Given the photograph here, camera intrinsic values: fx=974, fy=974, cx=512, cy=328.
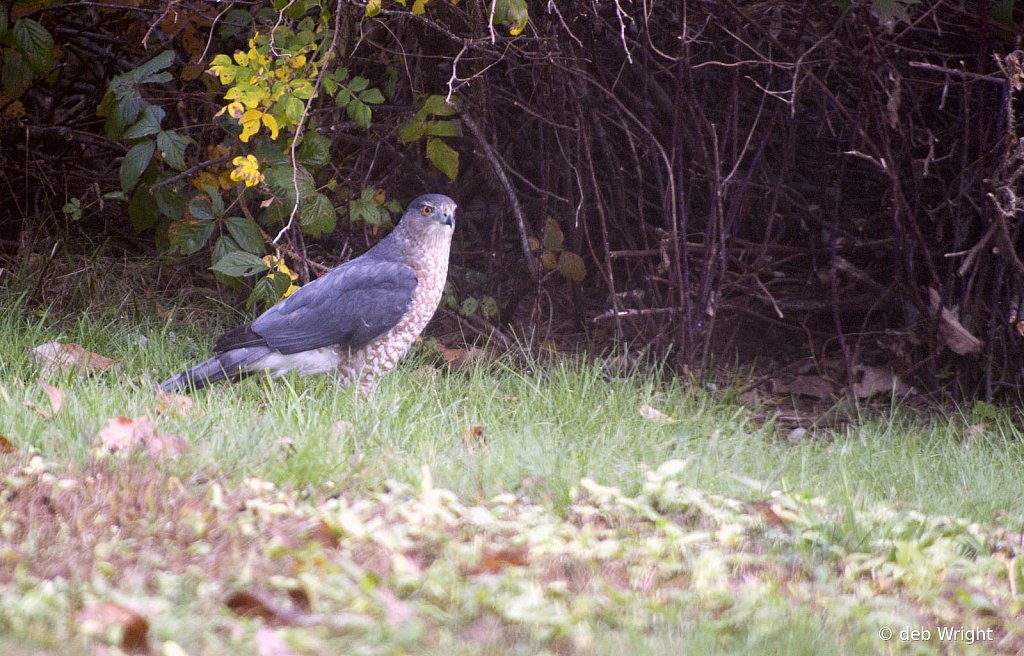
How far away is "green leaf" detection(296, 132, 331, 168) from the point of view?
4348 mm

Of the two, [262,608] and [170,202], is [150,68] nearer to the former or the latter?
[170,202]

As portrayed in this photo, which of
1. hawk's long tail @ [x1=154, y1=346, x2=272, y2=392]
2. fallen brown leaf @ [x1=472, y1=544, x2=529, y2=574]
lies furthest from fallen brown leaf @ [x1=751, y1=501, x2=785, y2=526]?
hawk's long tail @ [x1=154, y1=346, x2=272, y2=392]

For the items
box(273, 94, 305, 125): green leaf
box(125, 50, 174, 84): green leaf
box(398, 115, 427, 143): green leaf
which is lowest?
box(398, 115, 427, 143): green leaf

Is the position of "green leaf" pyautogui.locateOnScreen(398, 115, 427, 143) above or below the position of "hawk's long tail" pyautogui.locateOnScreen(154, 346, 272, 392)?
above

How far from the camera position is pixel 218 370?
12.8 ft

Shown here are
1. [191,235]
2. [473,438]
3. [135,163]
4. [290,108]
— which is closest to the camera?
[473,438]

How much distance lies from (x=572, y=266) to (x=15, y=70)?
2879mm

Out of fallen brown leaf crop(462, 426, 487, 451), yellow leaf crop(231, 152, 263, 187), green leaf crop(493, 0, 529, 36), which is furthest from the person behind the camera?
yellow leaf crop(231, 152, 263, 187)

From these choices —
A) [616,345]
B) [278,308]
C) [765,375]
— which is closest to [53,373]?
[278,308]

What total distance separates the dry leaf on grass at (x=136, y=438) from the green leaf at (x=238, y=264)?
1285mm

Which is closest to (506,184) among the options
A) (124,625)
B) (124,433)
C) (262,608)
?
(124,433)

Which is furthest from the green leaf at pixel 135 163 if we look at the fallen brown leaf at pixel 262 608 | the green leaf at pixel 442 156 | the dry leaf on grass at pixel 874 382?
the dry leaf on grass at pixel 874 382

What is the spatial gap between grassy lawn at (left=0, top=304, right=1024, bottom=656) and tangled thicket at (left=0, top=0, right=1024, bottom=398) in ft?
3.68

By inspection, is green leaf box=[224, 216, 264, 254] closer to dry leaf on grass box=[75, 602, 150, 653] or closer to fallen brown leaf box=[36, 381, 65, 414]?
fallen brown leaf box=[36, 381, 65, 414]
